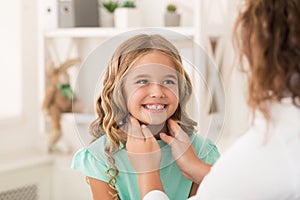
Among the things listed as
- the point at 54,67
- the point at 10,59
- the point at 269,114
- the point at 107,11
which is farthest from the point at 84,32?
the point at 269,114

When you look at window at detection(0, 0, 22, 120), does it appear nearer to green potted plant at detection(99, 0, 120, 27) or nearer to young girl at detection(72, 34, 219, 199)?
green potted plant at detection(99, 0, 120, 27)

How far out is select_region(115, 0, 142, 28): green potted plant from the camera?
2141mm

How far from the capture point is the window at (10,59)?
235 cm

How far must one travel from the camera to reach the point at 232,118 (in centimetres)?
216

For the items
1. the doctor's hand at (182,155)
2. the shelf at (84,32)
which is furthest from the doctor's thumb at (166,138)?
the shelf at (84,32)

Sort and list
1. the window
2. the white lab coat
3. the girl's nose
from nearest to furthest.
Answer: the white lab coat
the girl's nose
the window

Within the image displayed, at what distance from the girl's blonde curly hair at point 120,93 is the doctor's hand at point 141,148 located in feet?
0.05

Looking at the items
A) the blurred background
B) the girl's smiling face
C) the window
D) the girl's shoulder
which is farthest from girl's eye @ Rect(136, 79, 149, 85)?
the window

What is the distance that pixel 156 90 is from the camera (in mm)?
883

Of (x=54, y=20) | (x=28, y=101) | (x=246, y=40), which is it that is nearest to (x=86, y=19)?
(x=54, y=20)

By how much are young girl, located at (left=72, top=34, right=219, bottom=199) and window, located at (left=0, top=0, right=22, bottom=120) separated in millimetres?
1515

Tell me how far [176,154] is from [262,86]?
0.24 meters

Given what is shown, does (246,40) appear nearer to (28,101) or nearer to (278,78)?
(278,78)

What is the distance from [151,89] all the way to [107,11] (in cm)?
148
